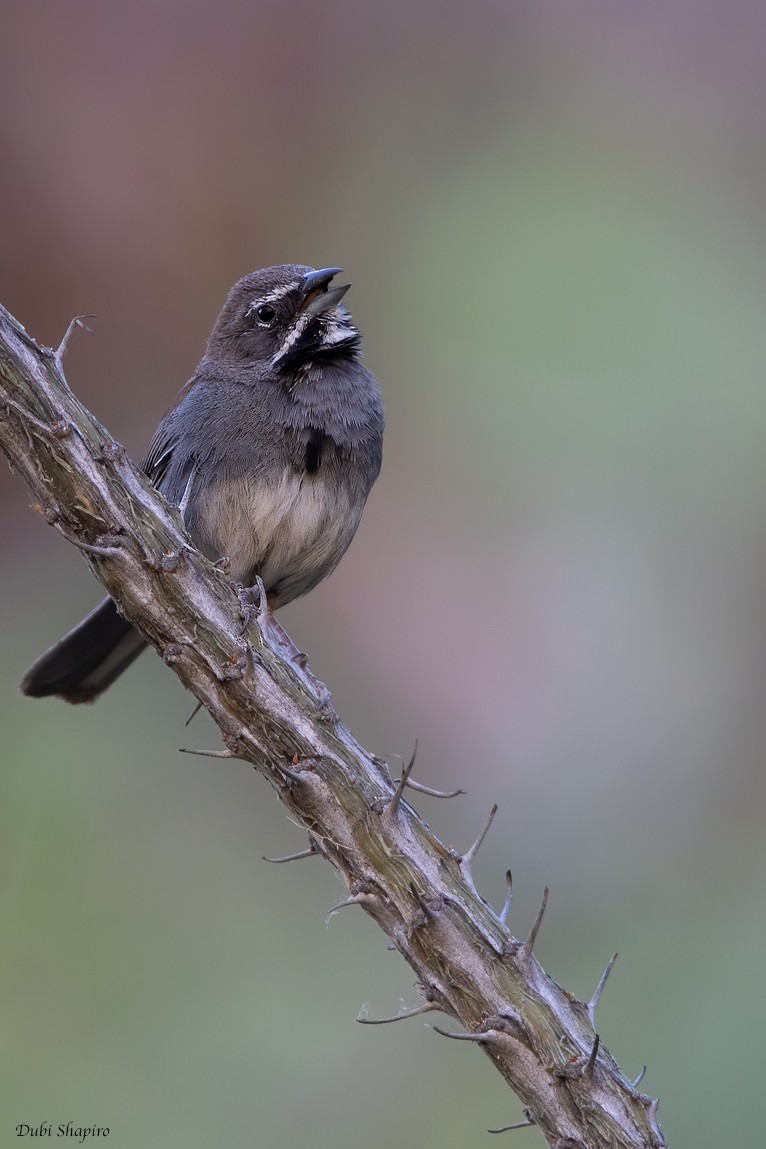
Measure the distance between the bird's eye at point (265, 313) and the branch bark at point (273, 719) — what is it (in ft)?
7.24

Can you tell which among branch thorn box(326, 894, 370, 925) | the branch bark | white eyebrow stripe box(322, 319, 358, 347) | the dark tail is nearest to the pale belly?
the dark tail

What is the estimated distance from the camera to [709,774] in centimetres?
570

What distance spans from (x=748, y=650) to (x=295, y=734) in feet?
12.3

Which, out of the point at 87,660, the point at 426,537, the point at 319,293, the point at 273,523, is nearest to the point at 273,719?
the point at 273,523

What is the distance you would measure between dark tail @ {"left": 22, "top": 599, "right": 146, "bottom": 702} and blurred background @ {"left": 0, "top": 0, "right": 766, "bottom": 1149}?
4.36 feet

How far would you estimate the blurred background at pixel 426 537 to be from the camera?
5152mm

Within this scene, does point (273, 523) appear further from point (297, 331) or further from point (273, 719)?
point (273, 719)

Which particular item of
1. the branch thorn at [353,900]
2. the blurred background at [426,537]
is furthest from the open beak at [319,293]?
the branch thorn at [353,900]

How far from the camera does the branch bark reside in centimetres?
244

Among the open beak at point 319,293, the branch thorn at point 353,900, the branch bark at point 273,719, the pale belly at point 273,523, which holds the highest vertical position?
the open beak at point 319,293

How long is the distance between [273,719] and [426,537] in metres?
3.82

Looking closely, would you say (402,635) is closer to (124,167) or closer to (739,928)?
(739,928)

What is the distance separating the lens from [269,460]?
13.9 feet

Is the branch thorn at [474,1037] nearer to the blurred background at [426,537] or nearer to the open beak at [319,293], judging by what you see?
the blurred background at [426,537]
